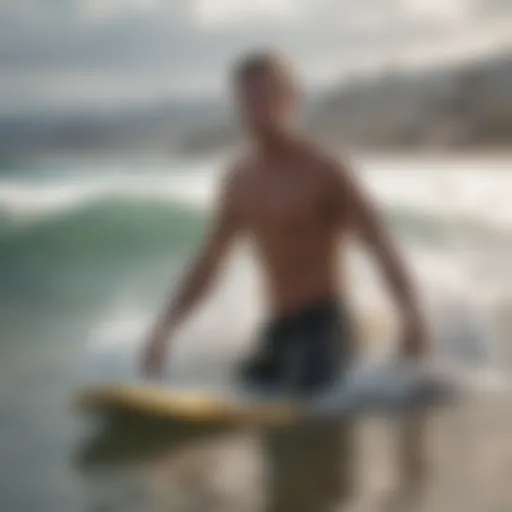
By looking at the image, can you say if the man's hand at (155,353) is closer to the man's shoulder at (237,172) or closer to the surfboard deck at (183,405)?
the surfboard deck at (183,405)

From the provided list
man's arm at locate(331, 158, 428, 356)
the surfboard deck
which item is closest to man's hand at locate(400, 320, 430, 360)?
man's arm at locate(331, 158, 428, 356)

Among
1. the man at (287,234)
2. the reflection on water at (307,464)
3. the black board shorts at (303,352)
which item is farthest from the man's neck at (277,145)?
the reflection on water at (307,464)

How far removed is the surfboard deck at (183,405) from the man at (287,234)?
0.9 inches

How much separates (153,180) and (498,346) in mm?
409

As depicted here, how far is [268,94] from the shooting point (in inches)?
37.5

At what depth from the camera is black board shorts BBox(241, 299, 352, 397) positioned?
956 millimetres

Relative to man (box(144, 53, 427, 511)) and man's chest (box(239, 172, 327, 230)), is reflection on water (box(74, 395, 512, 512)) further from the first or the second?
man's chest (box(239, 172, 327, 230))

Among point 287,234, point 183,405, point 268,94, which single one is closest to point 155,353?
point 183,405

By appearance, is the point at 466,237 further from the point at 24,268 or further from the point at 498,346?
the point at 24,268

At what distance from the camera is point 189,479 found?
0.92 meters

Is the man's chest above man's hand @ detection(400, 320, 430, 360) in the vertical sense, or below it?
above

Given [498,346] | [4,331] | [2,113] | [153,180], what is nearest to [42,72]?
[2,113]

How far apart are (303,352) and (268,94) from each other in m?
0.27

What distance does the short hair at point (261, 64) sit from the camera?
Answer: 964mm
